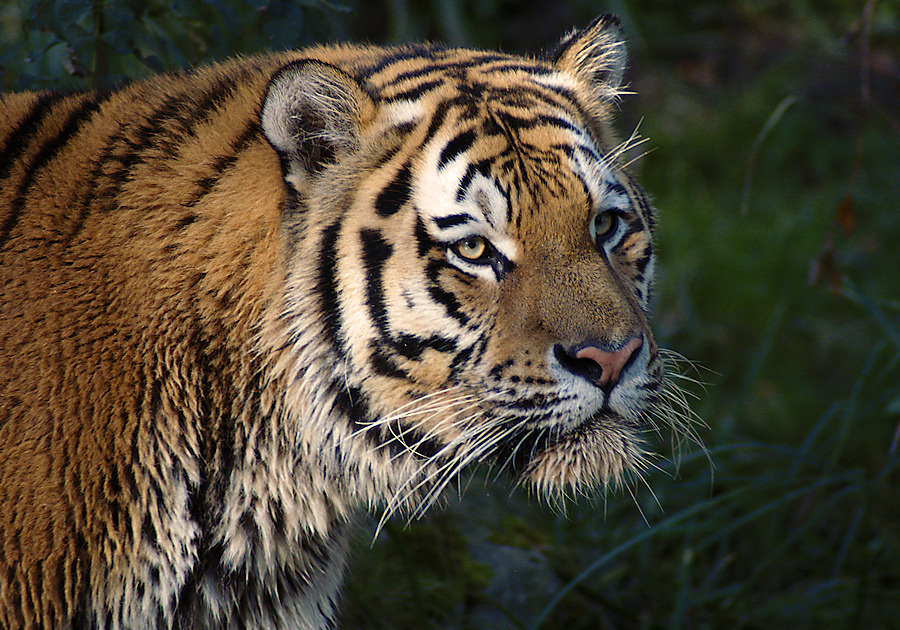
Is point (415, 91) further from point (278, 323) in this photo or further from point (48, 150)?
point (48, 150)

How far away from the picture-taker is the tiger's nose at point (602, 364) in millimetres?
1911

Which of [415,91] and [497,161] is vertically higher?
[415,91]

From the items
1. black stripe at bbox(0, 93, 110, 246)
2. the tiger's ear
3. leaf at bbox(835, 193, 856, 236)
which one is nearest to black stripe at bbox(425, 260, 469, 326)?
the tiger's ear

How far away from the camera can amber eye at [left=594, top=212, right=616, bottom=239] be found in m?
2.18

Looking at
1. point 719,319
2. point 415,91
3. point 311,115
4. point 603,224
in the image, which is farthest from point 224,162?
A: point 719,319

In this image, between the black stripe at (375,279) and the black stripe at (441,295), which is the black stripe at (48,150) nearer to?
the black stripe at (375,279)

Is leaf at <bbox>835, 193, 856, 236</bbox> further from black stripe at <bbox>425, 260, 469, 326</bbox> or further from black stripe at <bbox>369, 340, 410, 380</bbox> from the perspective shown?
black stripe at <bbox>369, 340, 410, 380</bbox>

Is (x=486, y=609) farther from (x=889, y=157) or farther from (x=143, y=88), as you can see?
(x=889, y=157)

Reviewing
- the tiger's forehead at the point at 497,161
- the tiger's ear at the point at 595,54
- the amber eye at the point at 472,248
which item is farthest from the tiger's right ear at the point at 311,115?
the tiger's ear at the point at 595,54

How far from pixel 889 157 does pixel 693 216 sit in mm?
1683

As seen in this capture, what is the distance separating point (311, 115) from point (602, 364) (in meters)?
0.95

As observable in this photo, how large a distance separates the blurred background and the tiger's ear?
0.41m

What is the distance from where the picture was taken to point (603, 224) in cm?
219

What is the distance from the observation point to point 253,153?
6.88 feet
